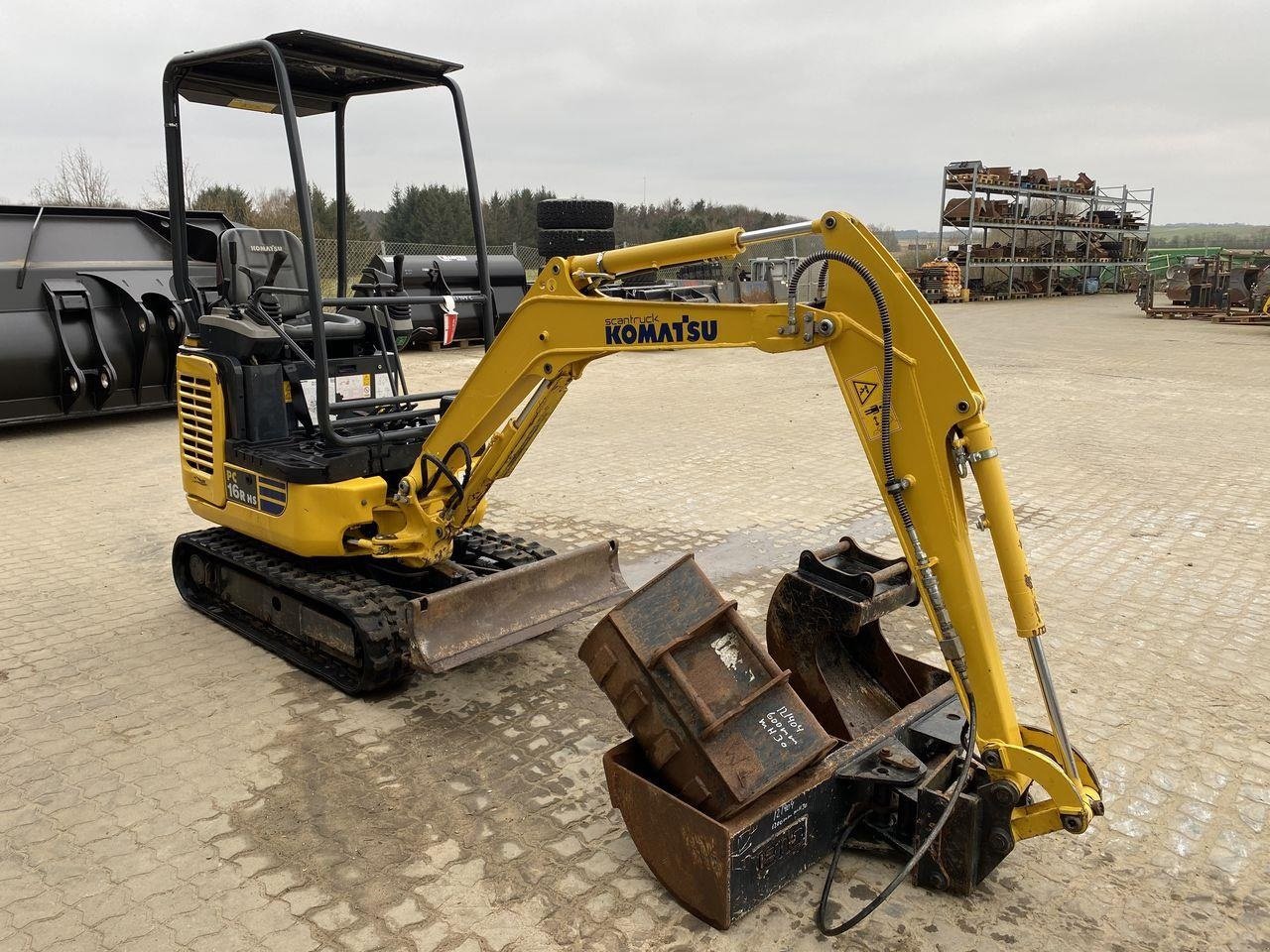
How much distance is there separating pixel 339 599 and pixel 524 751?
1116mm

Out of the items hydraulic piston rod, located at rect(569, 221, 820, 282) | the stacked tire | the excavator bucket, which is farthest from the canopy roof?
the stacked tire

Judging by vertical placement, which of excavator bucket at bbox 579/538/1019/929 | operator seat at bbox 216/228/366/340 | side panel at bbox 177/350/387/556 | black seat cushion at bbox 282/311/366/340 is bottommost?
excavator bucket at bbox 579/538/1019/929

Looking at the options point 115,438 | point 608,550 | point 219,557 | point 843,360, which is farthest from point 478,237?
point 115,438

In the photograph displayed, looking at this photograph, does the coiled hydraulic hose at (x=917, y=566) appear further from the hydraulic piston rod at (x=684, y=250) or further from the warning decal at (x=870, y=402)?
the hydraulic piston rod at (x=684, y=250)

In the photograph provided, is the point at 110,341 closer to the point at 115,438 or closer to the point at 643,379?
the point at 115,438

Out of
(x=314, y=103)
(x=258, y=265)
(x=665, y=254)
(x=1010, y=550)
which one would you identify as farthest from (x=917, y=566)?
(x=314, y=103)

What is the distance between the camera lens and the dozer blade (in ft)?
13.3

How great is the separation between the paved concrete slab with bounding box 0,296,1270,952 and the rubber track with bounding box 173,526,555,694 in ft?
0.35

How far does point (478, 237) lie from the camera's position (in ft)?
16.5

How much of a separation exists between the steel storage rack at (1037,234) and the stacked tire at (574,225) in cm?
1402

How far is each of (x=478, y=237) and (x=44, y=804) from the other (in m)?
3.22

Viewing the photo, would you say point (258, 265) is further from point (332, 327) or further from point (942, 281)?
point (942, 281)

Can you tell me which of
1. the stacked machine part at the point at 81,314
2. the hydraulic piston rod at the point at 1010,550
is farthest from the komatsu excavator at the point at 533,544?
the stacked machine part at the point at 81,314

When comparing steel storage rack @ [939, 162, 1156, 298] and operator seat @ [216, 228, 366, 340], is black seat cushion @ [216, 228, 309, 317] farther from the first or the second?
steel storage rack @ [939, 162, 1156, 298]
